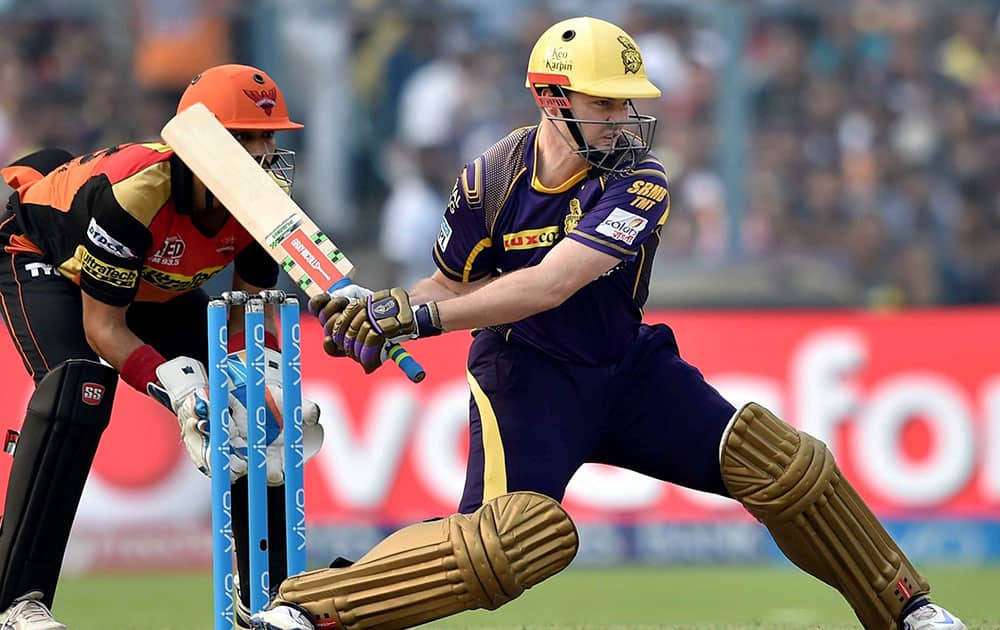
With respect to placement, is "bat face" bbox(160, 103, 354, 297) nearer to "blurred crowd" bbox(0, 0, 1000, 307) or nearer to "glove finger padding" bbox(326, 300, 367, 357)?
"glove finger padding" bbox(326, 300, 367, 357)

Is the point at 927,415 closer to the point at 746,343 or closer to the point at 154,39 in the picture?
the point at 746,343

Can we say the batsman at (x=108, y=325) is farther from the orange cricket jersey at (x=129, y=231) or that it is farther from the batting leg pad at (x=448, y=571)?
the batting leg pad at (x=448, y=571)

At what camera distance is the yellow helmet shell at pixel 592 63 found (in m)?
4.59

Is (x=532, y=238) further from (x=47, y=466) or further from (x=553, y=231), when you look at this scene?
(x=47, y=466)

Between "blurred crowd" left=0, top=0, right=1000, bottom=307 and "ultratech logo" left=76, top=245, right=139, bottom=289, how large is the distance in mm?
5046

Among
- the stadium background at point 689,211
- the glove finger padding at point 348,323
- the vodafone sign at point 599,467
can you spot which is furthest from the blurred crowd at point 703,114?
the glove finger padding at point 348,323

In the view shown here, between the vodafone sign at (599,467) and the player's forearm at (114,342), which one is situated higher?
the player's forearm at (114,342)

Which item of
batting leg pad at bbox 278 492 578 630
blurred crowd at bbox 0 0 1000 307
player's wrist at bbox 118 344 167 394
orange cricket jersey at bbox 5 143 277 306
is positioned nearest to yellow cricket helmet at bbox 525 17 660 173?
batting leg pad at bbox 278 492 578 630

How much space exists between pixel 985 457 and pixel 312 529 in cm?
339

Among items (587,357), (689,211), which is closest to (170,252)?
(587,357)

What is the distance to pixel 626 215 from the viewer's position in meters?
4.57

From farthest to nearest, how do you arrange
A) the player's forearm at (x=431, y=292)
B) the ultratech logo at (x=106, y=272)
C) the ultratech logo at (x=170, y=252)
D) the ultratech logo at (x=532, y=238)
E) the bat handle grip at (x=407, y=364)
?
the ultratech logo at (x=170, y=252), the ultratech logo at (x=106, y=272), the player's forearm at (x=431, y=292), the ultratech logo at (x=532, y=238), the bat handle grip at (x=407, y=364)

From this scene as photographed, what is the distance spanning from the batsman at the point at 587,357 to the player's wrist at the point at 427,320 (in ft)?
0.05

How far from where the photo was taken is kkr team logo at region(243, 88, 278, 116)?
5.07 metres
